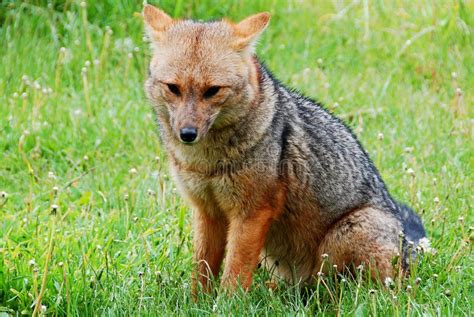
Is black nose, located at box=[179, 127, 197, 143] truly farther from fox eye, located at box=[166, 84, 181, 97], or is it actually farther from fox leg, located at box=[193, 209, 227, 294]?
fox leg, located at box=[193, 209, 227, 294]

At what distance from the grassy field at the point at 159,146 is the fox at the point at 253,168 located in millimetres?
198

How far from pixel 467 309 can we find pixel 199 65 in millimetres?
1912

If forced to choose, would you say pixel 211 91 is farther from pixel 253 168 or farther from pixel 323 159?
pixel 323 159

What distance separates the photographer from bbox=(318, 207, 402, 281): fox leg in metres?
5.19

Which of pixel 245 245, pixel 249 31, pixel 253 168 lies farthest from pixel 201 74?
pixel 245 245

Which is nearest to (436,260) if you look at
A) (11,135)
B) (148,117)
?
(148,117)

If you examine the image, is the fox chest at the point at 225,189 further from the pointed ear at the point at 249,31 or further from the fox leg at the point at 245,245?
the pointed ear at the point at 249,31

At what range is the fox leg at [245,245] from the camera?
4.99 m

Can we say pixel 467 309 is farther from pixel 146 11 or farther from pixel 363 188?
pixel 146 11

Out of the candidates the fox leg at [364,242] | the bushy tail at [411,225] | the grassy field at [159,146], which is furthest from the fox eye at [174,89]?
the bushy tail at [411,225]

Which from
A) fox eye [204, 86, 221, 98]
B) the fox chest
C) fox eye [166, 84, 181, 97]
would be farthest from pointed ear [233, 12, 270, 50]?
the fox chest

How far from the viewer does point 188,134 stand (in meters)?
4.61

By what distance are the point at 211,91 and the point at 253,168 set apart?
0.53 meters

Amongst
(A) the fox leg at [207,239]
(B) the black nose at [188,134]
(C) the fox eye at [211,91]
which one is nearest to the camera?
(B) the black nose at [188,134]
